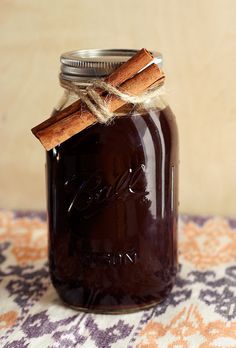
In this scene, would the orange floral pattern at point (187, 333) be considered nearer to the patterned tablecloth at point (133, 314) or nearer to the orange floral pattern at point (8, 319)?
the patterned tablecloth at point (133, 314)

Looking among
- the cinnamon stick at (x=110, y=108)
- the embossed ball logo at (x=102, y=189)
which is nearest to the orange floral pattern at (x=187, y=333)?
the embossed ball logo at (x=102, y=189)

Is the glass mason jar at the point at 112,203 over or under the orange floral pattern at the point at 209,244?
over

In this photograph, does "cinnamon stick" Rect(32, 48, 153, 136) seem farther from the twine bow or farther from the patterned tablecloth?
the patterned tablecloth

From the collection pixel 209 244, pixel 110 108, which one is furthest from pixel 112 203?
pixel 209 244

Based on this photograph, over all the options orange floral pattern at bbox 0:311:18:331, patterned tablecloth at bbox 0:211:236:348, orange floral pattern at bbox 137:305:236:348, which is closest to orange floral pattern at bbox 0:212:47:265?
patterned tablecloth at bbox 0:211:236:348

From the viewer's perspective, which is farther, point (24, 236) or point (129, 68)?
point (24, 236)

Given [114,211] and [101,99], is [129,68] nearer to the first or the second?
[101,99]
